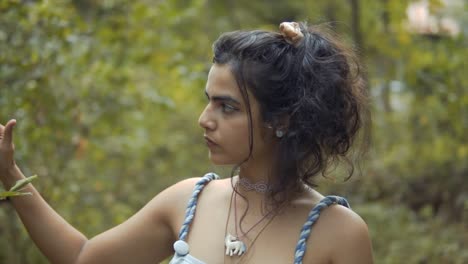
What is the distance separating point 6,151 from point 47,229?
30 centimetres

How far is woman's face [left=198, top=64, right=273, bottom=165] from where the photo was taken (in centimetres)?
240

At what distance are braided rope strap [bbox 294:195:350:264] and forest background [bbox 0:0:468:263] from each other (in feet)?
1.15

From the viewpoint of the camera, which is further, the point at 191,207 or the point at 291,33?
the point at 191,207

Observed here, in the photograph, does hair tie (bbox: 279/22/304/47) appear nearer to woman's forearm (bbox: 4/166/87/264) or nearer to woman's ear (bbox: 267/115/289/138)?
woman's ear (bbox: 267/115/289/138)

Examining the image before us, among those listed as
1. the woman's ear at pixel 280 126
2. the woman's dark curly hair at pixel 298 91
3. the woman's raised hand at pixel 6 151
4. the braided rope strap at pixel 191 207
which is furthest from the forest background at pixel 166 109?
the woman's raised hand at pixel 6 151

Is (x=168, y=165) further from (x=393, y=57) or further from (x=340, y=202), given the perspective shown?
(x=340, y=202)

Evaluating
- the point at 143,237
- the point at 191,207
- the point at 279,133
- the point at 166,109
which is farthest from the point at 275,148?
the point at 166,109

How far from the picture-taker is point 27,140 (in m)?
4.41

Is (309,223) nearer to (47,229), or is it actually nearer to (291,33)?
(291,33)

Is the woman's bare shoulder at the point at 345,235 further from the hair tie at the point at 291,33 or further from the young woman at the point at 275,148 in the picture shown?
the hair tie at the point at 291,33

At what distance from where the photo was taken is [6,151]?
2527 mm

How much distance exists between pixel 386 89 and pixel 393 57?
120 cm

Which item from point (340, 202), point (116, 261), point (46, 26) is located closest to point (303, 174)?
point (340, 202)

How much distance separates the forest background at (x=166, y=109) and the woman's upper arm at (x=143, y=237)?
2.16 feet
